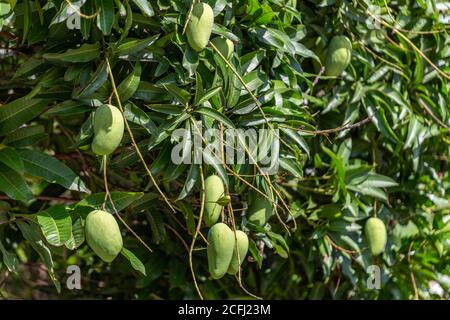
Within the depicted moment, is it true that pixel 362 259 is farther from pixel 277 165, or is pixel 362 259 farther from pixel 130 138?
pixel 130 138

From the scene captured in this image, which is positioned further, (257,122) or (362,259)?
(362,259)

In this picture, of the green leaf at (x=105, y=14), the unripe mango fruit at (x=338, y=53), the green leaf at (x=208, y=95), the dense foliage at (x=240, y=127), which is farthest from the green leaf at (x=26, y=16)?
the unripe mango fruit at (x=338, y=53)

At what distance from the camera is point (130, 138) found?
1.62 metres

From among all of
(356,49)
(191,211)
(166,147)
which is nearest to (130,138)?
(166,147)

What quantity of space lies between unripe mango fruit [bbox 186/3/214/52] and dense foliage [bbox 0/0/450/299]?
0.12 feet

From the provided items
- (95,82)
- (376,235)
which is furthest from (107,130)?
(376,235)

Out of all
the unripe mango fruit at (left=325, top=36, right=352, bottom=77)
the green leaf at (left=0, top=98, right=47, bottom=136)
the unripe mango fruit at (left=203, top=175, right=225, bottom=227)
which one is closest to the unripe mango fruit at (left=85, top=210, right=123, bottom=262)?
the unripe mango fruit at (left=203, top=175, right=225, bottom=227)

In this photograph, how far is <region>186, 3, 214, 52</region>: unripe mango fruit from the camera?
60.0 inches

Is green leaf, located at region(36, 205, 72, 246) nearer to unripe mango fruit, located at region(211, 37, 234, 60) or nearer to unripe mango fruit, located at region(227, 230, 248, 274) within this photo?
unripe mango fruit, located at region(227, 230, 248, 274)

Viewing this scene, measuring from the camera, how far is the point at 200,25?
1.53 meters

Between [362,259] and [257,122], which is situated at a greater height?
[257,122]

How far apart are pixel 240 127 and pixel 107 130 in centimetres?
33

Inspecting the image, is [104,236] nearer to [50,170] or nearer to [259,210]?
[50,170]

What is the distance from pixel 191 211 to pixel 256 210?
13 cm
